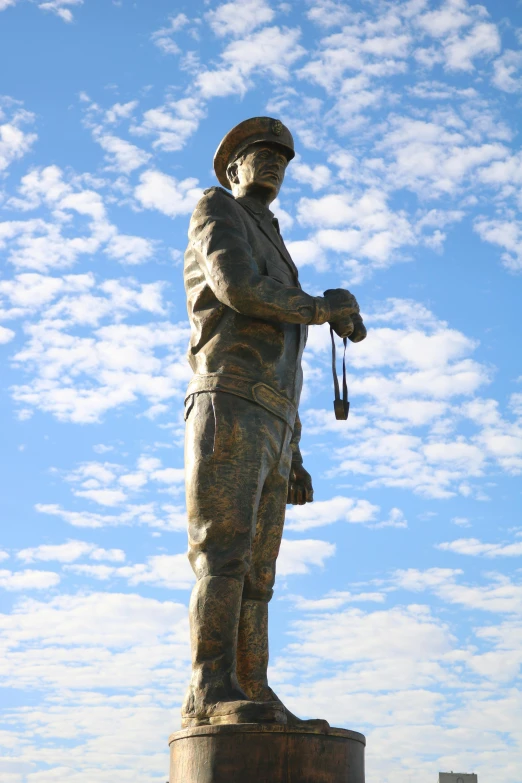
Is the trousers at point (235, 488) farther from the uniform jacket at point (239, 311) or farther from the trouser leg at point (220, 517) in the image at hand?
the uniform jacket at point (239, 311)

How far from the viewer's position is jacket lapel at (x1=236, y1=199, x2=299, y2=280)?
8.20 metres

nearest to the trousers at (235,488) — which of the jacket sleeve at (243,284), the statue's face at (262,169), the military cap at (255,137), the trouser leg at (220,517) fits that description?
the trouser leg at (220,517)

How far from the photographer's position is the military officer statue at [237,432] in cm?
692

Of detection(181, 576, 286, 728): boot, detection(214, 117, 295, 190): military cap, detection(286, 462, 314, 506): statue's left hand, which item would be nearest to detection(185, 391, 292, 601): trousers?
detection(181, 576, 286, 728): boot

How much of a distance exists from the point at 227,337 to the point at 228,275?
433mm

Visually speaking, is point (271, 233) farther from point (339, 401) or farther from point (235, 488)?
point (235, 488)

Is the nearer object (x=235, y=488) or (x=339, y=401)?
(x=235, y=488)

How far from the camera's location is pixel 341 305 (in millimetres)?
7613

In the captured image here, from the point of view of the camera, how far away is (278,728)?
6.42 meters

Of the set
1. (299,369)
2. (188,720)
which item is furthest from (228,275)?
(188,720)

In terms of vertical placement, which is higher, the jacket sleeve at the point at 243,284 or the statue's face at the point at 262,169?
the statue's face at the point at 262,169

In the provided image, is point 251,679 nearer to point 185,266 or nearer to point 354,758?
point 354,758

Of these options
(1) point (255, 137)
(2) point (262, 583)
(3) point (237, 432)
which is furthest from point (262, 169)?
(2) point (262, 583)

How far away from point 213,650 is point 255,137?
3796mm
